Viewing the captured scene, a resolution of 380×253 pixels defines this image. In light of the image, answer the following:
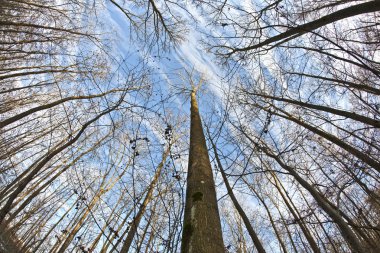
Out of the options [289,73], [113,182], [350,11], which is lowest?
[350,11]

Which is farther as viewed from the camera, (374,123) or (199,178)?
(374,123)

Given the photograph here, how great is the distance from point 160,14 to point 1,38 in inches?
170

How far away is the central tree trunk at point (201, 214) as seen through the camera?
1.36m

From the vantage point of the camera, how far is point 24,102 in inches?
307

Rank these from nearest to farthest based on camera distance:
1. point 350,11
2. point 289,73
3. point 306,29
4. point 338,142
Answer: point 350,11, point 306,29, point 338,142, point 289,73

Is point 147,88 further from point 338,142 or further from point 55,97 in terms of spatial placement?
point 55,97

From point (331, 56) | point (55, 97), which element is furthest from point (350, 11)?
point (55, 97)

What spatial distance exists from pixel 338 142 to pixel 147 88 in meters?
3.63

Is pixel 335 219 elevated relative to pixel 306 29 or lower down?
lower down

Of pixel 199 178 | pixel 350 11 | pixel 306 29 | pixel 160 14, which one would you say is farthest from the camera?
pixel 160 14

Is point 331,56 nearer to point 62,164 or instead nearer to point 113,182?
point 113,182

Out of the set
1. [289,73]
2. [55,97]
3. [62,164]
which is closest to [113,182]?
[62,164]

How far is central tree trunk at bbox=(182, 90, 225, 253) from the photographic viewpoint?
53.6 inches

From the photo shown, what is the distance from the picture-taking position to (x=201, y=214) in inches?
63.4
